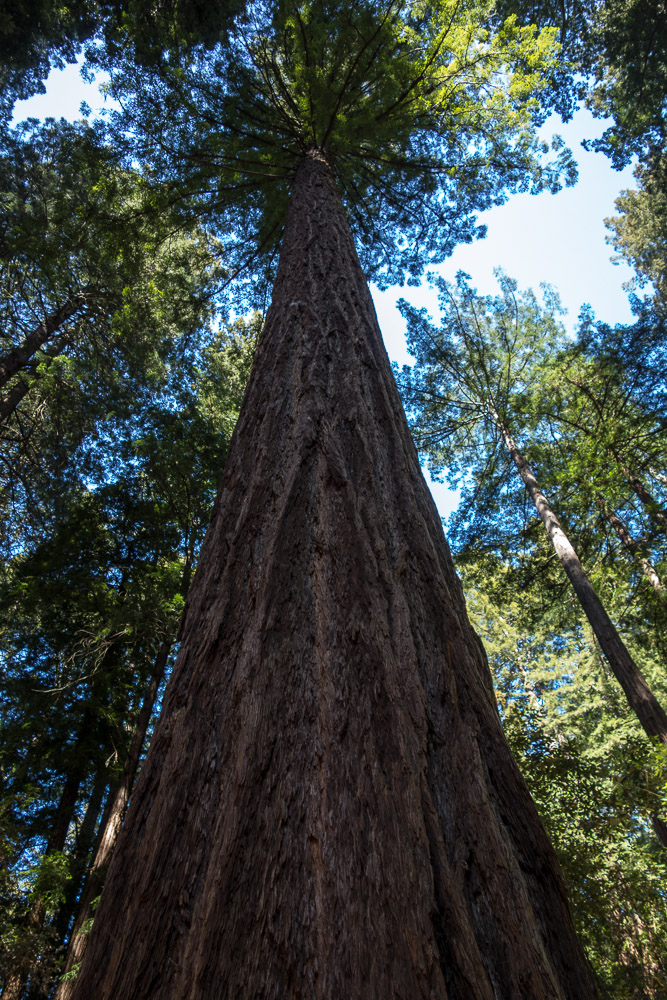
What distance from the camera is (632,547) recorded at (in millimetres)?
7324

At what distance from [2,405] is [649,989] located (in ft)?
35.9

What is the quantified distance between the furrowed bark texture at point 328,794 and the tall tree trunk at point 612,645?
18.7 feet

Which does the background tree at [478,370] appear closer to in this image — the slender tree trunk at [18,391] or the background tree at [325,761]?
the slender tree trunk at [18,391]

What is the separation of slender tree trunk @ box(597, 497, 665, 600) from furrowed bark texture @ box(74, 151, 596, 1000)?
21.9 ft

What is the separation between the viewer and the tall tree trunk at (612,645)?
572 cm

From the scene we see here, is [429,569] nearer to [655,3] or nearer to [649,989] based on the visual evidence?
[649,989]

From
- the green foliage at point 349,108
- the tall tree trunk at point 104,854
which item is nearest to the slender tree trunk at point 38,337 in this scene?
the green foliage at point 349,108

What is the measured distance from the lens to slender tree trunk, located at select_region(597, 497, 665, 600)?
7101 mm

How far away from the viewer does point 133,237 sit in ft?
22.9

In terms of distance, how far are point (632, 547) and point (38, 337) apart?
1049 cm

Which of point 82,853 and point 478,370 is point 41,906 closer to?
point 82,853

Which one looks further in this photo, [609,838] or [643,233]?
[643,233]

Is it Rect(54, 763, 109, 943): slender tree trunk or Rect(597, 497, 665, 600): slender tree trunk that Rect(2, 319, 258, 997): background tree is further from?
Rect(597, 497, 665, 600): slender tree trunk

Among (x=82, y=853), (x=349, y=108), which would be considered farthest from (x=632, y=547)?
(x=82, y=853)
